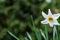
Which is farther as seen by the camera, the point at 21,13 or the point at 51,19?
the point at 21,13

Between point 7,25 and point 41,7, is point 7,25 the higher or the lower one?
the lower one

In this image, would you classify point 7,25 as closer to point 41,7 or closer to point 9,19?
point 9,19

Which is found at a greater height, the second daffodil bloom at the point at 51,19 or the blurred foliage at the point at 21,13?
the second daffodil bloom at the point at 51,19

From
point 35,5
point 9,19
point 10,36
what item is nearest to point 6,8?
point 9,19

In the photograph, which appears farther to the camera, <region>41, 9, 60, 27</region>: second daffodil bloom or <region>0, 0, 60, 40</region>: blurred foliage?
<region>0, 0, 60, 40</region>: blurred foliage

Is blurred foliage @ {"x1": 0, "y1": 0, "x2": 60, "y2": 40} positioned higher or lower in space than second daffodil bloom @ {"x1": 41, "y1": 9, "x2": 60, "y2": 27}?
lower

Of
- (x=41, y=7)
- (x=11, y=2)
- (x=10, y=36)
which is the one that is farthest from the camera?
(x=11, y=2)

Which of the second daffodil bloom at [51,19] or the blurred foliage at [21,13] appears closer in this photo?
the second daffodil bloom at [51,19]

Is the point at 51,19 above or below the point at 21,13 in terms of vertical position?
above
